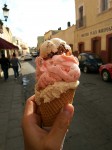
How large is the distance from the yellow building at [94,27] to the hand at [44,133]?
15.9 meters

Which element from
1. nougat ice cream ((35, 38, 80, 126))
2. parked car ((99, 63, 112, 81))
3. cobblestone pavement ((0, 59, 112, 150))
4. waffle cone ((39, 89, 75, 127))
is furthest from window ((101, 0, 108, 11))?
waffle cone ((39, 89, 75, 127))

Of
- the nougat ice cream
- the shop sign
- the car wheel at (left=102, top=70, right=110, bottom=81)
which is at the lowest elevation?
the car wheel at (left=102, top=70, right=110, bottom=81)

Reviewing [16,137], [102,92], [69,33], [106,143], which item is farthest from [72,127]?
[69,33]

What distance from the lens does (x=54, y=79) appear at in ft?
6.50

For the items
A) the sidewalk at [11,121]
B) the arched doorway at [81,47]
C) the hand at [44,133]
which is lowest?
the sidewalk at [11,121]

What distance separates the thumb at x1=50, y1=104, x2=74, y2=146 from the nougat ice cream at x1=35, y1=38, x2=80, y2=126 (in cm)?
19

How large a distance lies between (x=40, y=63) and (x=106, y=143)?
10.5ft

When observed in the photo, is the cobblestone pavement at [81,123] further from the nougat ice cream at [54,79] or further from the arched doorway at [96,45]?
the arched doorway at [96,45]

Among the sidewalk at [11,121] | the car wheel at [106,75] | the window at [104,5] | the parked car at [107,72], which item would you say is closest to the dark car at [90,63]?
the parked car at [107,72]

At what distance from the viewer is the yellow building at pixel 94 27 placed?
1680 cm

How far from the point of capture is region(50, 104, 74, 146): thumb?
167cm

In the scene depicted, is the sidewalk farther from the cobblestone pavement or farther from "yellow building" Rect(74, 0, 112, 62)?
"yellow building" Rect(74, 0, 112, 62)

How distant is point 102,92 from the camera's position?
9023 mm

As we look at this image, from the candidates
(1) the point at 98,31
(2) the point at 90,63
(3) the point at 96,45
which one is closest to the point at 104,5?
(1) the point at 98,31
